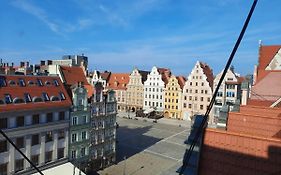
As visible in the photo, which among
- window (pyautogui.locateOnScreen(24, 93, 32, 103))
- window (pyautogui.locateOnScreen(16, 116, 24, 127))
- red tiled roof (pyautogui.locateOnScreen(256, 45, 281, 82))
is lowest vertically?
window (pyautogui.locateOnScreen(16, 116, 24, 127))

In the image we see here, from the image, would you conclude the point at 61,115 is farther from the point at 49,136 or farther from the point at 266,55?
the point at 266,55

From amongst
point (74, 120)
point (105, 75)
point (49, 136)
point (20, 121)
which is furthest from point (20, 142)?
point (105, 75)

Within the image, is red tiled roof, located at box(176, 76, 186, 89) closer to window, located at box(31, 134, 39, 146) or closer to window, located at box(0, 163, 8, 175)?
window, located at box(31, 134, 39, 146)

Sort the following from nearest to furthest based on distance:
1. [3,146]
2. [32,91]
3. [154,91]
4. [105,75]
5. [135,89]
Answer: [3,146] → [32,91] → [154,91] → [135,89] → [105,75]

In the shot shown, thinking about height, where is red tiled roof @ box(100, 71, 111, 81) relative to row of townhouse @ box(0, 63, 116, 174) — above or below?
above

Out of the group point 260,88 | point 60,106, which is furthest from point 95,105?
point 260,88

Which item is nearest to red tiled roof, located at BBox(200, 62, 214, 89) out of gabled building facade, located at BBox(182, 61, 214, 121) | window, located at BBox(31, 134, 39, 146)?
gabled building facade, located at BBox(182, 61, 214, 121)

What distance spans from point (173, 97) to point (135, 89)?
12.4 meters

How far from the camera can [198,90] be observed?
6184cm

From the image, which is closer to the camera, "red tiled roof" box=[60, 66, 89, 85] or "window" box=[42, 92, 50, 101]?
"window" box=[42, 92, 50, 101]

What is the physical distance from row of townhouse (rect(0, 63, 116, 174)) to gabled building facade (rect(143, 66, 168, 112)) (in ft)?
110

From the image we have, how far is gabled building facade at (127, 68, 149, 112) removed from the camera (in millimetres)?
71438

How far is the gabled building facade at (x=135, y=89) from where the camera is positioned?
234 feet

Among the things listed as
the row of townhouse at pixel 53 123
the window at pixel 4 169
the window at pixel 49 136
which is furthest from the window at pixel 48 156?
the window at pixel 4 169
